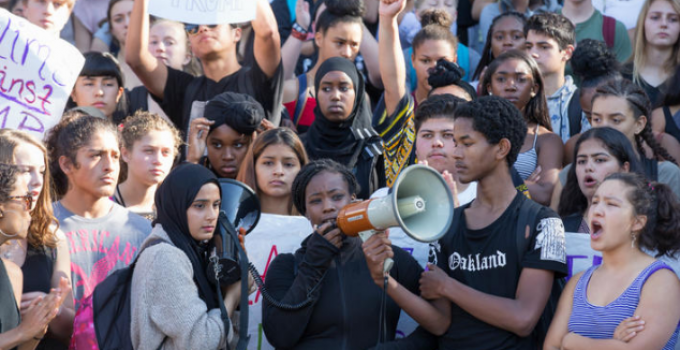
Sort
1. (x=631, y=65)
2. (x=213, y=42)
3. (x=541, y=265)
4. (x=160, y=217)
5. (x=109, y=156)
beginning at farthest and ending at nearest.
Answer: (x=631, y=65) → (x=213, y=42) → (x=109, y=156) → (x=160, y=217) → (x=541, y=265)

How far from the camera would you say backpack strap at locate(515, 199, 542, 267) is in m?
4.70

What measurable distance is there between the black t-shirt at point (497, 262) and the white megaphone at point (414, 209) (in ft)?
1.05

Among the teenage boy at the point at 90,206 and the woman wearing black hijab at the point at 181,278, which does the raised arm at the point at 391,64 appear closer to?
the teenage boy at the point at 90,206

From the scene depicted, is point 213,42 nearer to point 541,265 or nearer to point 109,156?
point 109,156

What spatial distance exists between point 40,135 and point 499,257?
294cm

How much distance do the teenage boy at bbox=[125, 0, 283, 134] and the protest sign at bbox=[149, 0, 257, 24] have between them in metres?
0.22

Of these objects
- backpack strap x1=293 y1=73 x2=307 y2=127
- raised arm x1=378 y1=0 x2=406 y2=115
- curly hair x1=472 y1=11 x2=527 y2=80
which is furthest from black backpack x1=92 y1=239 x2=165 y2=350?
curly hair x1=472 y1=11 x2=527 y2=80

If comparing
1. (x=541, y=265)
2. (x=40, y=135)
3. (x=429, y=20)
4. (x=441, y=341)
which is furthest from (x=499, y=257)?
(x=429, y=20)

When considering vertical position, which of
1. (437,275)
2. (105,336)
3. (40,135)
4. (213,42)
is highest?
(213,42)

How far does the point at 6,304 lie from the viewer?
4.73 metres

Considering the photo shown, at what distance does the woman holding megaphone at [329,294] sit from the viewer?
4879 mm

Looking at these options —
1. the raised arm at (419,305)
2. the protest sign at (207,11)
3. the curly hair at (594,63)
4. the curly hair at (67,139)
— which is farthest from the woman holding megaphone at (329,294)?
the curly hair at (594,63)

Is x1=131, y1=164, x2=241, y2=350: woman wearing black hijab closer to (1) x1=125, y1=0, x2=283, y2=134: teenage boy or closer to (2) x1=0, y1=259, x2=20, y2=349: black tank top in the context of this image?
(2) x1=0, y1=259, x2=20, y2=349: black tank top

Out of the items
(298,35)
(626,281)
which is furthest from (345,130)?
(626,281)
